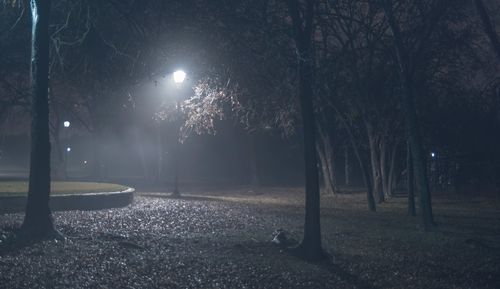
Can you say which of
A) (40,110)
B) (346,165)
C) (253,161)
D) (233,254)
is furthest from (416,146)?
(253,161)

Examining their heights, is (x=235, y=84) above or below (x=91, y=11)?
below

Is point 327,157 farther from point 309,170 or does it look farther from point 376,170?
point 309,170

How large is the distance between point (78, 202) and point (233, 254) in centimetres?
782

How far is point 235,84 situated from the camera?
13781 millimetres

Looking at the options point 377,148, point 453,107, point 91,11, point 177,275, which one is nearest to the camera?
point 177,275

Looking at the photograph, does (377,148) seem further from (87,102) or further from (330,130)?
(87,102)

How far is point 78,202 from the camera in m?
17.0

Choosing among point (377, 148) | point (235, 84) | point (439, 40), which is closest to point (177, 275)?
point (235, 84)

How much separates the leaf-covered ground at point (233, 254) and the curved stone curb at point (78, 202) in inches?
29.4

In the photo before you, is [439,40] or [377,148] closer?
[439,40]

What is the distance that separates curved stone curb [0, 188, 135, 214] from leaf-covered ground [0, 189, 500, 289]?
75 cm

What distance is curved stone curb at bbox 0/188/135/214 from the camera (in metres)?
15.8

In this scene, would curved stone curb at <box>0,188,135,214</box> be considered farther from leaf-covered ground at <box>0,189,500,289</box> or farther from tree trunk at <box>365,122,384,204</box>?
tree trunk at <box>365,122,384,204</box>

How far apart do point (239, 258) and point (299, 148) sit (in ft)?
104
